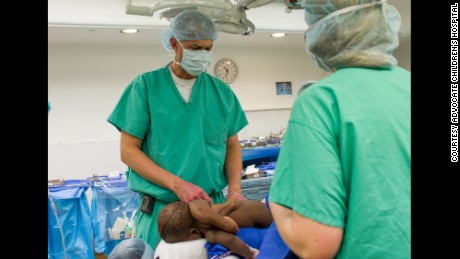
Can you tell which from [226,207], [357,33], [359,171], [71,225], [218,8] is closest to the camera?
[359,171]

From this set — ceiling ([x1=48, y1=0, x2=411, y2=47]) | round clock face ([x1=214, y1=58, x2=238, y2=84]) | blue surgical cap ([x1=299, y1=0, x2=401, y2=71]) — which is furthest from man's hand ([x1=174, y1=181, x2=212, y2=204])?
round clock face ([x1=214, y1=58, x2=238, y2=84])

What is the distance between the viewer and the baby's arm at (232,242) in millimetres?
1153

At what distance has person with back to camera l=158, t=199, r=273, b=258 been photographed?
1.17 metres

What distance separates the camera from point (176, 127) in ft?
5.02

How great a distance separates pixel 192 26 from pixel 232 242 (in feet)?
2.71

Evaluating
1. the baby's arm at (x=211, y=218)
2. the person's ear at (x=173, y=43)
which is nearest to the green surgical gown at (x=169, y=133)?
the person's ear at (x=173, y=43)

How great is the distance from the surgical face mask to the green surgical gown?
0.07 m

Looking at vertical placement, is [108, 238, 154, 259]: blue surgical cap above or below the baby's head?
below

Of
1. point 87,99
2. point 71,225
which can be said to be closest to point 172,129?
point 71,225

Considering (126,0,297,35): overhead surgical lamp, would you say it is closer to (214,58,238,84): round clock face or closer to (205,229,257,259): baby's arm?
(205,229,257,259): baby's arm

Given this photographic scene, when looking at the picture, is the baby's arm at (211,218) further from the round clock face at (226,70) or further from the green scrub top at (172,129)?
the round clock face at (226,70)

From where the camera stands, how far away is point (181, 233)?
4.07 feet

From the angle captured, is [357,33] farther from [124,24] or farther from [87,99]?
[87,99]
